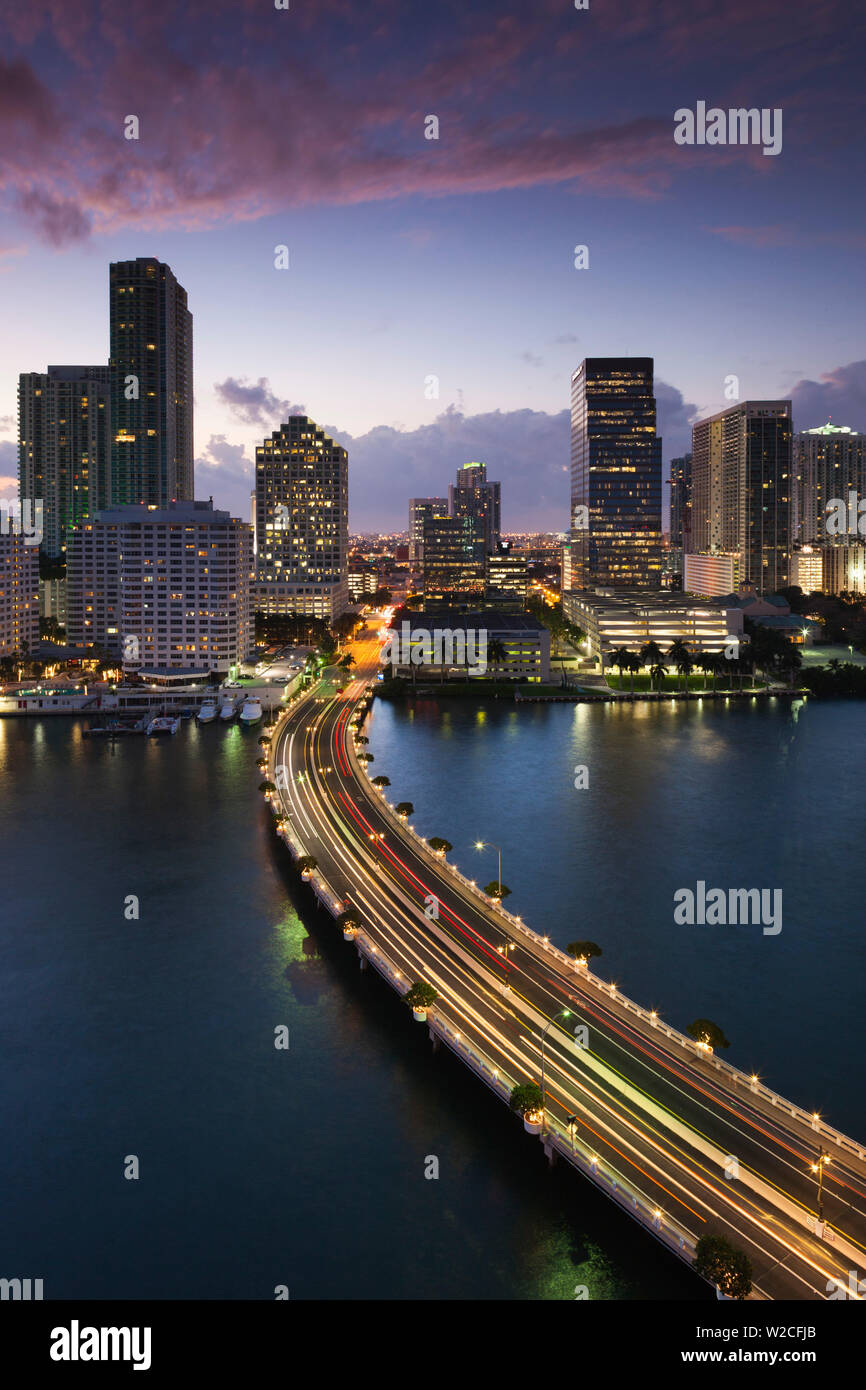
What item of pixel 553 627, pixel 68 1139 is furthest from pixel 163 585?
pixel 68 1139

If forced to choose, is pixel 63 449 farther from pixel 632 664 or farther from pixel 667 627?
pixel 632 664

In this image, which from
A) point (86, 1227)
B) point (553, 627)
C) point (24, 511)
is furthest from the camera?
point (24, 511)

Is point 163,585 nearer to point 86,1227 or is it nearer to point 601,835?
point 601,835

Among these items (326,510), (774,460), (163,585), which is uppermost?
(774,460)

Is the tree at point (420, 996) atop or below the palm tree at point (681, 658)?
below

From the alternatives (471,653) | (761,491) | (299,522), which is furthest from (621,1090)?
(761,491)

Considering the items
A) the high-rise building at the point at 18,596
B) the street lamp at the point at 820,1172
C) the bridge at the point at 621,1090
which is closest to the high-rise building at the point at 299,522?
the high-rise building at the point at 18,596

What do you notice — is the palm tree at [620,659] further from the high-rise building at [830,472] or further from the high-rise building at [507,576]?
the high-rise building at [830,472]
